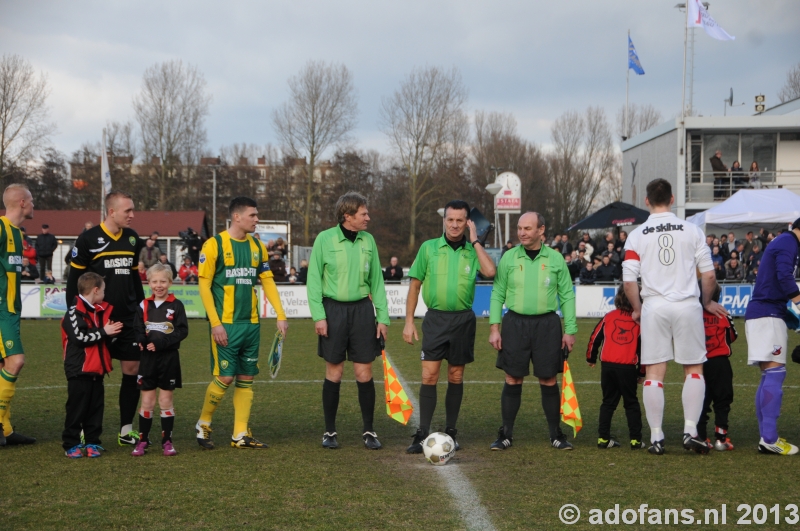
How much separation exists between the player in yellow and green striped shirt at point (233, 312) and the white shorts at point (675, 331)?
9.51ft

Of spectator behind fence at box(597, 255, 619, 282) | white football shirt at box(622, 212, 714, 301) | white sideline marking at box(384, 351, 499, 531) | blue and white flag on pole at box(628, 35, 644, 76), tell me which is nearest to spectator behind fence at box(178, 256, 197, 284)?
spectator behind fence at box(597, 255, 619, 282)

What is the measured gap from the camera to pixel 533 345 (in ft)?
20.2

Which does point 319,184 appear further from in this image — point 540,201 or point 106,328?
point 106,328

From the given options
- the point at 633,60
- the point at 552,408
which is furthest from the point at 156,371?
the point at 633,60

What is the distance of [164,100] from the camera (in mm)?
52062

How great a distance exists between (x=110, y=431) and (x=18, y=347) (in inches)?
45.4

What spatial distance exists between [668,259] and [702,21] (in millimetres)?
26049

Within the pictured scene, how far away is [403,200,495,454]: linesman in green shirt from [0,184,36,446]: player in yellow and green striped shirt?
330 cm

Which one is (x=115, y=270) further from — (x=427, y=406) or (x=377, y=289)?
(x=427, y=406)

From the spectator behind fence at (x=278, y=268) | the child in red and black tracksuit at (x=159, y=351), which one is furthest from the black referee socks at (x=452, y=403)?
the spectator behind fence at (x=278, y=268)

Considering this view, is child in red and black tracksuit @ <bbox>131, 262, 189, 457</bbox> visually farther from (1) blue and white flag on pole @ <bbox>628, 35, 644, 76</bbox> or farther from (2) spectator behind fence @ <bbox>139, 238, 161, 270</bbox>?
(1) blue and white flag on pole @ <bbox>628, 35, 644, 76</bbox>

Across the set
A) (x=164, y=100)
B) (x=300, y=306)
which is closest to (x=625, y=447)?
(x=300, y=306)

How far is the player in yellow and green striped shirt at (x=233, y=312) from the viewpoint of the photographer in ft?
19.9

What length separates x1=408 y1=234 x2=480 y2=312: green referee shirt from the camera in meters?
6.15
